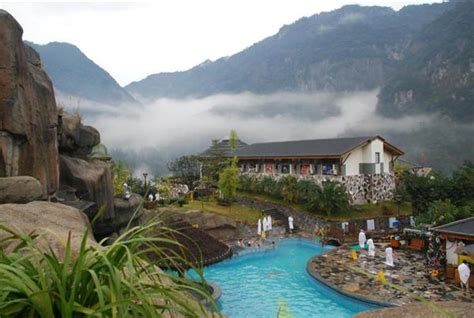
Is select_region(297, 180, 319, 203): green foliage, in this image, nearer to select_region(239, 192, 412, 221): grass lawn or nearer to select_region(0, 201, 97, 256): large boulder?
select_region(239, 192, 412, 221): grass lawn

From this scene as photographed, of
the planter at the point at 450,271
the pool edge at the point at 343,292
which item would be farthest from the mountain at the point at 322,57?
the pool edge at the point at 343,292

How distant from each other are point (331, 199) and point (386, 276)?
446 inches

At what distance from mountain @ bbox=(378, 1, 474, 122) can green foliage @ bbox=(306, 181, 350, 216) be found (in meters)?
42.0

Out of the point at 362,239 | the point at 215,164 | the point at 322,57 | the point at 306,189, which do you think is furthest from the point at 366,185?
the point at 322,57

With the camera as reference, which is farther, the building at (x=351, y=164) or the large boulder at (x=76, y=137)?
the building at (x=351, y=164)

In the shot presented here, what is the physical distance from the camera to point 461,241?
14.4m

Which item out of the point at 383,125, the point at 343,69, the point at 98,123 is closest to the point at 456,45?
the point at 383,125

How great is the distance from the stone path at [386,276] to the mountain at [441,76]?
49151 millimetres

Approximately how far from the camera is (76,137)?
468 inches

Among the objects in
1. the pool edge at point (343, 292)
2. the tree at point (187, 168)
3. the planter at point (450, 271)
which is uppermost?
the tree at point (187, 168)

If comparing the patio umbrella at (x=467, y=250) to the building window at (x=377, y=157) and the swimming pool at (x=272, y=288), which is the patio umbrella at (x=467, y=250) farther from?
the building window at (x=377, y=157)

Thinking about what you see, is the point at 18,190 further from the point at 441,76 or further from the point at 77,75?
the point at 77,75

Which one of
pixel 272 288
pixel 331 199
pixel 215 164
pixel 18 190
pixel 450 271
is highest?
pixel 215 164

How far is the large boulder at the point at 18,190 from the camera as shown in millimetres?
6535
